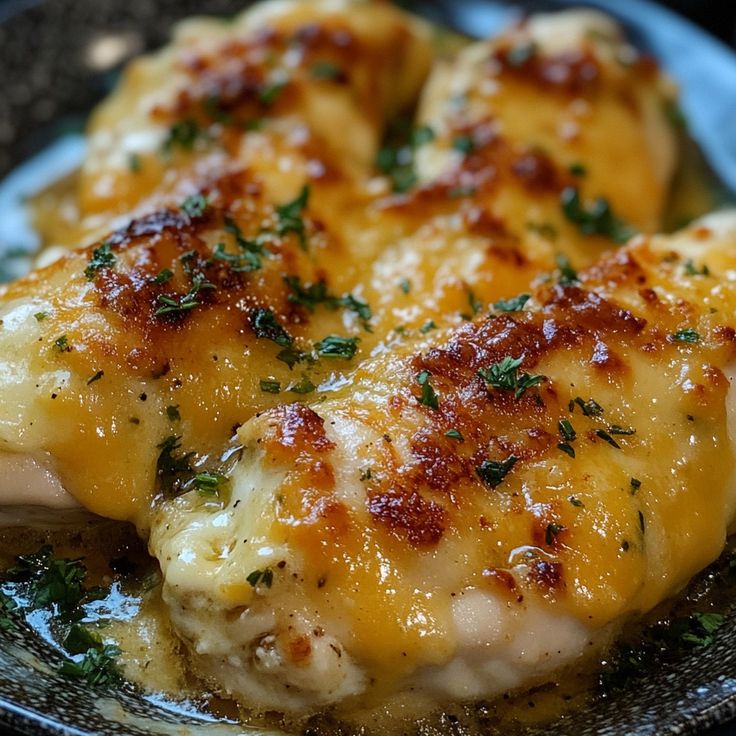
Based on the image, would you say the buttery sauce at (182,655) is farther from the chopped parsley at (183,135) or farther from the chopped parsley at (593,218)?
the chopped parsley at (183,135)

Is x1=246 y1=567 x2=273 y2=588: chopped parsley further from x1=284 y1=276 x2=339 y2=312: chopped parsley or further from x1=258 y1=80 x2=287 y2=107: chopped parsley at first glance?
x1=258 y1=80 x2=287 y2=107: chopped parsley

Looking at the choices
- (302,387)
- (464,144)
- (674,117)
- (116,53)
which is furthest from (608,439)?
(116,53)

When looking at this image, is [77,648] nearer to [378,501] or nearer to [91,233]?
[378,501]

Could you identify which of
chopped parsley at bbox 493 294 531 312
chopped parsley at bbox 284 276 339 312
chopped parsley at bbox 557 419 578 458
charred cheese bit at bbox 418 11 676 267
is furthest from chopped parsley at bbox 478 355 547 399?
charred cheese bit at bbox 418 11 676 267

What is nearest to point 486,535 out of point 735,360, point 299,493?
point 299,493

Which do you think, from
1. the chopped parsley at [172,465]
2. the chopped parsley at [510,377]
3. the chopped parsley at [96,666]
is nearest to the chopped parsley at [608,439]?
the chopped parsley at [510,377]

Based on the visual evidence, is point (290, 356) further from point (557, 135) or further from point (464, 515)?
point (557, 135)
